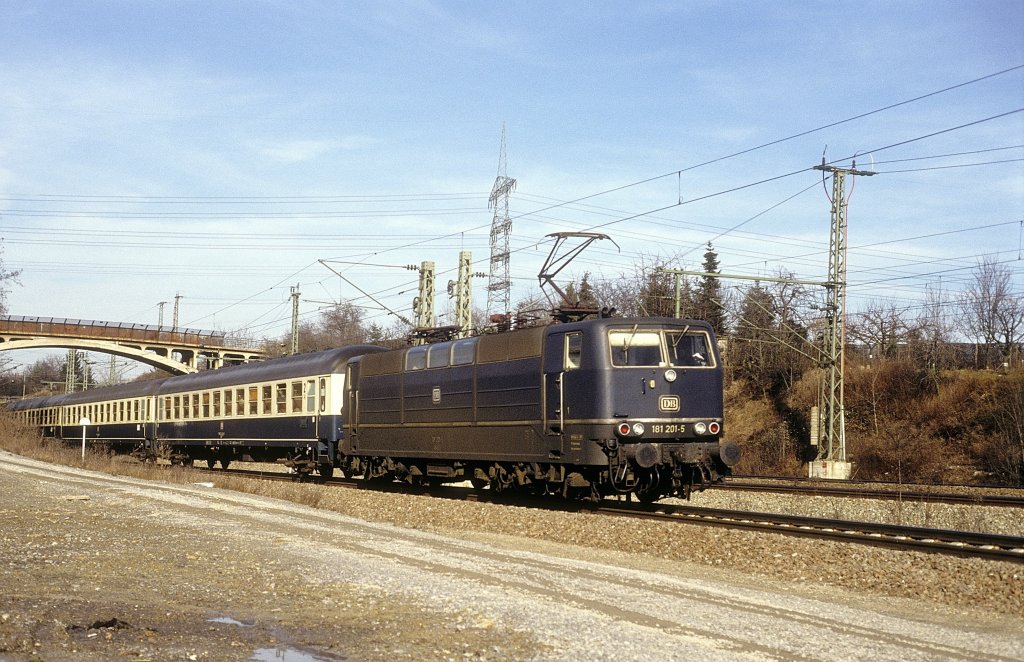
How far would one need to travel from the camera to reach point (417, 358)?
2427 centimetres

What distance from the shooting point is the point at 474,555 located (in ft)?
45.4

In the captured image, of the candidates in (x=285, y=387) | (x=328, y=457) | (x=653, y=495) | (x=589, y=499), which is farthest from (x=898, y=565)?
(x=285, y=387)

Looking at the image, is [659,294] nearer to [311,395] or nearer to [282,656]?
[311,395]

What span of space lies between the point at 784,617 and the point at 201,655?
18.1 feet

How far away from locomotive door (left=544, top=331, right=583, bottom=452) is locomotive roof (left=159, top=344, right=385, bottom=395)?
933cm

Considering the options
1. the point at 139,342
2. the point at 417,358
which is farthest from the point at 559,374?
the point at 139,342

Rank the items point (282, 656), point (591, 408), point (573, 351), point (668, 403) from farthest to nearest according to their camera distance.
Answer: point (573, 351), point (668, 403), point (591, 408), point (282, 656)

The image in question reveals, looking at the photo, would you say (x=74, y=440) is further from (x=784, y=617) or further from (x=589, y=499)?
(x=784, y=617)

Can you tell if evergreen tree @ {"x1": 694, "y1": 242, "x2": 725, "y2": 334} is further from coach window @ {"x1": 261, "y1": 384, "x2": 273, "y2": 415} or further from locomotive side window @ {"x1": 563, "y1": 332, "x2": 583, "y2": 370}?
locomotive side window @ {"x1": 563, "y1": 332, "x2": 583, "y2": 370}

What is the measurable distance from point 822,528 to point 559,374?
559 centimetres

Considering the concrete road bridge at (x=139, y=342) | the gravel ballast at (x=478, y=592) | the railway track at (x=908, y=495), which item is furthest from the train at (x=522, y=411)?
the concrete road bridge at (x=139, y=342)

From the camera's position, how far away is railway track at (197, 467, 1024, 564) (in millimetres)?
13891

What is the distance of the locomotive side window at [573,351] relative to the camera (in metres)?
19.0

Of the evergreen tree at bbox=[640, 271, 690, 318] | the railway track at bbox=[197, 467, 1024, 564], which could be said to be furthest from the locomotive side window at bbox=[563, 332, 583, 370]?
the evergreen tree at bbox=[640, 271, 690, 318]
